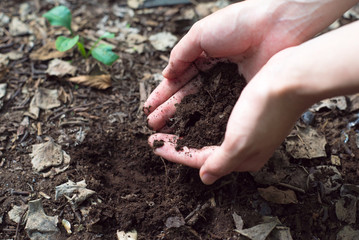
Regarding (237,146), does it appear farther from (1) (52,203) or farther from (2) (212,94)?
(1) (52,203)

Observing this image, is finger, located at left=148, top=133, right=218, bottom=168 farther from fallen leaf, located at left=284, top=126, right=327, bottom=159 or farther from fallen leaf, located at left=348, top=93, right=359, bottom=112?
fallen leaf, located at left=348, top=93, right=359, bottom=112

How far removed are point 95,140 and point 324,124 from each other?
5.99 ft

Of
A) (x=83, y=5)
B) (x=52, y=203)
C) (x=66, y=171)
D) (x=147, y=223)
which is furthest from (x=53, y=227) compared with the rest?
(x=83, y=5)

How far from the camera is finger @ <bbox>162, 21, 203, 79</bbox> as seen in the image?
224 cm

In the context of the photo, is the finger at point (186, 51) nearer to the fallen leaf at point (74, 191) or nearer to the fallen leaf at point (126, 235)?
the fallen leaf at point (74, 191)

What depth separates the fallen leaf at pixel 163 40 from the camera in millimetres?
3411

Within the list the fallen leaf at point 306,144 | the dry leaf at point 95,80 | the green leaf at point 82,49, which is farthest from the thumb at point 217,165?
the green leaf at point 82,49

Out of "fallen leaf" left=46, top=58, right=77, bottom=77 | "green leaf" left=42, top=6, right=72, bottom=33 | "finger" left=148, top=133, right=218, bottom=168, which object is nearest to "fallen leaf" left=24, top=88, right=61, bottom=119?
"fallen leaf" left=46, top=58, right=77, bottom=77

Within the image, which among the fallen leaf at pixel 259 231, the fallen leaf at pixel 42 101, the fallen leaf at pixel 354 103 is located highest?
the fallen leaf at pixel 354 103

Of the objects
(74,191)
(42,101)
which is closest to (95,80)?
(42,101)

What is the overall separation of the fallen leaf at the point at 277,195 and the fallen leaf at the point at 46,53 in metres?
2.24

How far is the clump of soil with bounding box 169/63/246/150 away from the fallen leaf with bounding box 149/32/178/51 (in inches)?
43.0

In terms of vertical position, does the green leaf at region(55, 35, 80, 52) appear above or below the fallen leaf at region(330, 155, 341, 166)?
above

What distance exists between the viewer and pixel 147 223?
7.06 feet
